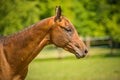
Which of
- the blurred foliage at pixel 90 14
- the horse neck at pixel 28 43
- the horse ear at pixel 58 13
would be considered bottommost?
the blurred foliage at pixel 90 14

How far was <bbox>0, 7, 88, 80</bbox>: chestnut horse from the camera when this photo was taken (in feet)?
18.6

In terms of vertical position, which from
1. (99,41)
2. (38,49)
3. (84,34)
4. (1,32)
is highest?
(38,49)

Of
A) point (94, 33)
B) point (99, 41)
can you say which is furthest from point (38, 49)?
point (99, 41)

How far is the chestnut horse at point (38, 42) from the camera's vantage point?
18.6 ft

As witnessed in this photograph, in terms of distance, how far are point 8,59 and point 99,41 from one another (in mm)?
25552

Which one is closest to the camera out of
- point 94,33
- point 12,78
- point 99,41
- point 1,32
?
point 12,78

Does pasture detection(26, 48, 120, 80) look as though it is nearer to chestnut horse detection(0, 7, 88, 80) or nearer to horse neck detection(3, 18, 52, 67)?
chestnut horse detection(0, 7, 88, 80)

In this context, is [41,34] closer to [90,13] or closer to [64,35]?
[64,35]

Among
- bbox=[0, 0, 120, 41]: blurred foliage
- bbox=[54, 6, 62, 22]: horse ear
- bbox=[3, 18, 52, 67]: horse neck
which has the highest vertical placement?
bbox=[54, 6, 62, 22]: horse ear

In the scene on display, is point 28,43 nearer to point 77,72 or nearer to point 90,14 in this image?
point 77,72

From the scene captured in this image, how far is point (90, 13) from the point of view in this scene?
2684cm

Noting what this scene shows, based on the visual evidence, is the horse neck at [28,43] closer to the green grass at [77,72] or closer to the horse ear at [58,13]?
the horse ear at [58,13]

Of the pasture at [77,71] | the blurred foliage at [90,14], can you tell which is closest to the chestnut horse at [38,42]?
the pasture at [77,71]

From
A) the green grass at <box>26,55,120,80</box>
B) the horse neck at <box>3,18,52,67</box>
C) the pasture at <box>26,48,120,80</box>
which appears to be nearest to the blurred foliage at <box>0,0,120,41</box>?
the pasture at <box>26,48,120,80</box>
